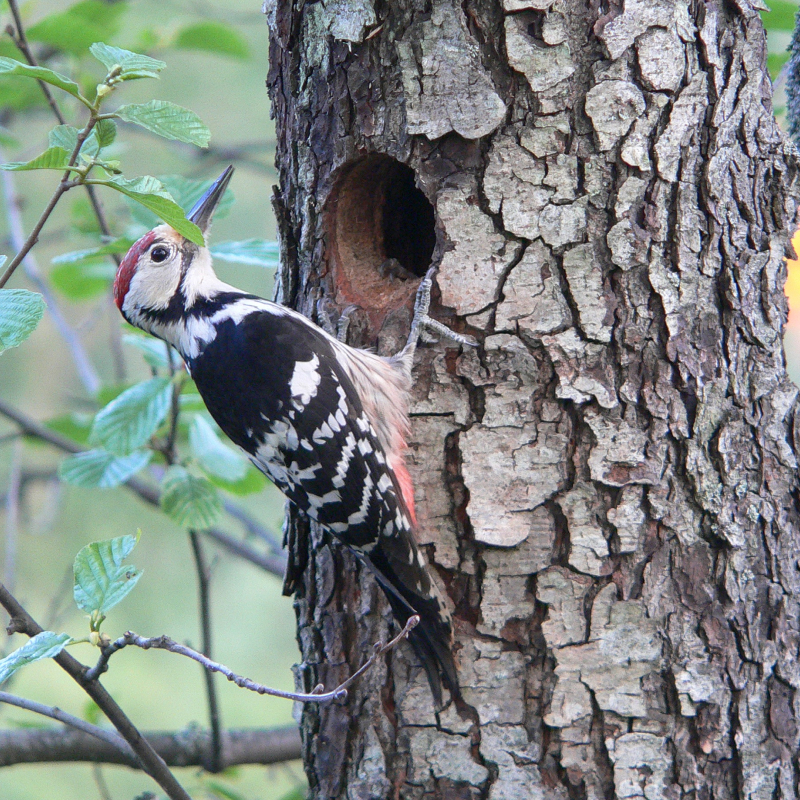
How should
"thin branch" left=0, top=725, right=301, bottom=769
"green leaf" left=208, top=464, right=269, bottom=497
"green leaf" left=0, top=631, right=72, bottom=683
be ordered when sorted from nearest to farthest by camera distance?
"green leaf" left=0, top=631, right=72, bottom=683, "thin branch" left=0, top=725, right=301, bottom=769, "green leaf" left=208, top=464, right=269, bottom=497

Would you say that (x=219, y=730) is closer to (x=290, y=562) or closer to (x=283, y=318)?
(x=290, y=562)

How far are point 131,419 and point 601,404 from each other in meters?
1.17

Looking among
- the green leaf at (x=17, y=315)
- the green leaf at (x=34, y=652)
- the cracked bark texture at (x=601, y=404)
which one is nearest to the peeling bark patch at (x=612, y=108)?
the cracked bark texture at (x=601, y=404)

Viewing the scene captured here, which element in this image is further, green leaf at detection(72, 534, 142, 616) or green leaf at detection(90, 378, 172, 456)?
green leaf at detection(90, 378, 172, 456)

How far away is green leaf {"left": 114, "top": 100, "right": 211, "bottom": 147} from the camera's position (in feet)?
4.21

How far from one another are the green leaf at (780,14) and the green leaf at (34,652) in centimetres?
206

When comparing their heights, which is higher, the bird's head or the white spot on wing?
the bird's head

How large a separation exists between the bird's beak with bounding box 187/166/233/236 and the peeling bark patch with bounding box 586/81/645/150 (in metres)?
1.00

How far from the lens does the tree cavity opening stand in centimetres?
189

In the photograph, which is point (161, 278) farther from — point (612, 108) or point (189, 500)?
point (612, 108)

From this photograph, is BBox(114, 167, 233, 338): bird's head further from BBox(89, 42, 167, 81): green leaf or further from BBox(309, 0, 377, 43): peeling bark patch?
BBox(89, 42, 167, 81): green leaf

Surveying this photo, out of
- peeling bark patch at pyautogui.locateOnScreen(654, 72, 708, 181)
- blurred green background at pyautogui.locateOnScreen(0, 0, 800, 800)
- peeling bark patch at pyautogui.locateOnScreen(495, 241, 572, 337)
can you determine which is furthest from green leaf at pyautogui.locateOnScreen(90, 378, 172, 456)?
blurred green background at pyautogui.locateOnScreen(0, 0, 800, 800)

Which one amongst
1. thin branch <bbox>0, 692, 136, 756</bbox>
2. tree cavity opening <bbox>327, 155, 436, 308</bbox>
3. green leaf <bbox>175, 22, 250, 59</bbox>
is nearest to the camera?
thin branch <bbox>0, 692, 136, 756</bbox>

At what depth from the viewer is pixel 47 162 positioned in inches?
47.8
